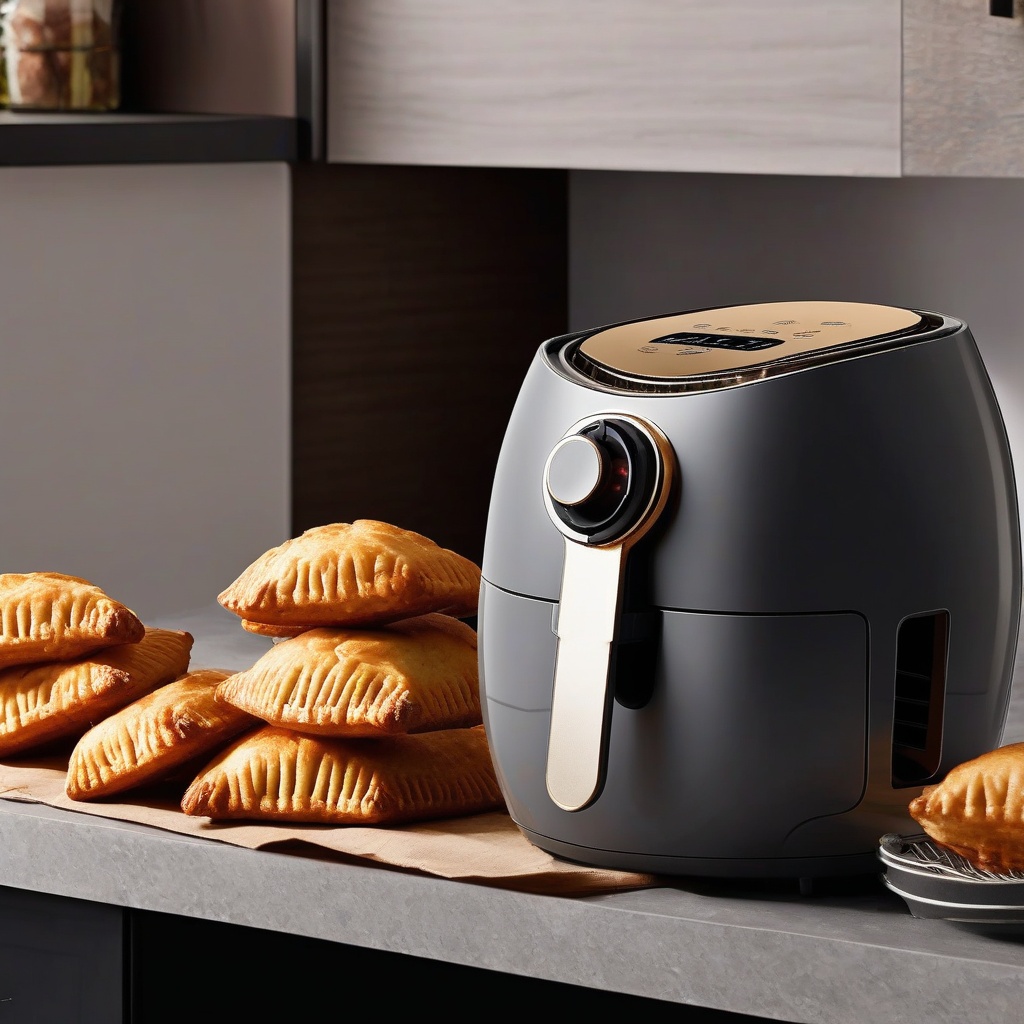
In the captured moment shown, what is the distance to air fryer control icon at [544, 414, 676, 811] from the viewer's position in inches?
25.7

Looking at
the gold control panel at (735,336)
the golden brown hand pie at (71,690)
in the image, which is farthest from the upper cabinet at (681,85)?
the golden brown hand pie at (71,690)

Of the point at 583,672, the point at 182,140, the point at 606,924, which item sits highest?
the point at 182,140

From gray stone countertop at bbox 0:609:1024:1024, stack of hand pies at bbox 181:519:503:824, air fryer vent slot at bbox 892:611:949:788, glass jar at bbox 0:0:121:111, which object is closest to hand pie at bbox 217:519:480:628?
stack of hand pies at bbox 181:519:503:824

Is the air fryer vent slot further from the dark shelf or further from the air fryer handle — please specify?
the dark shelf

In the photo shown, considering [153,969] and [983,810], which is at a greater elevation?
[983,810]

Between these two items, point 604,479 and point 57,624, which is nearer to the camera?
point 604,479

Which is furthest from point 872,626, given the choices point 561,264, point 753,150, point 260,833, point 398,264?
point 561,264

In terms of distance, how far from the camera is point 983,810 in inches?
24.7

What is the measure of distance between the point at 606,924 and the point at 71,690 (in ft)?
1.03

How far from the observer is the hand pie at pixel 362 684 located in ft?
2.46

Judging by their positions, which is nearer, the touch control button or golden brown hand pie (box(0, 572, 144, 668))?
the touch control button

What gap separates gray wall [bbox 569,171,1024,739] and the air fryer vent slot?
1.01m

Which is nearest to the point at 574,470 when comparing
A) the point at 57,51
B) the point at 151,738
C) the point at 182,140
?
the point at 151,738

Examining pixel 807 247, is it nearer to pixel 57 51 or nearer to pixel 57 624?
pixel 57 51
